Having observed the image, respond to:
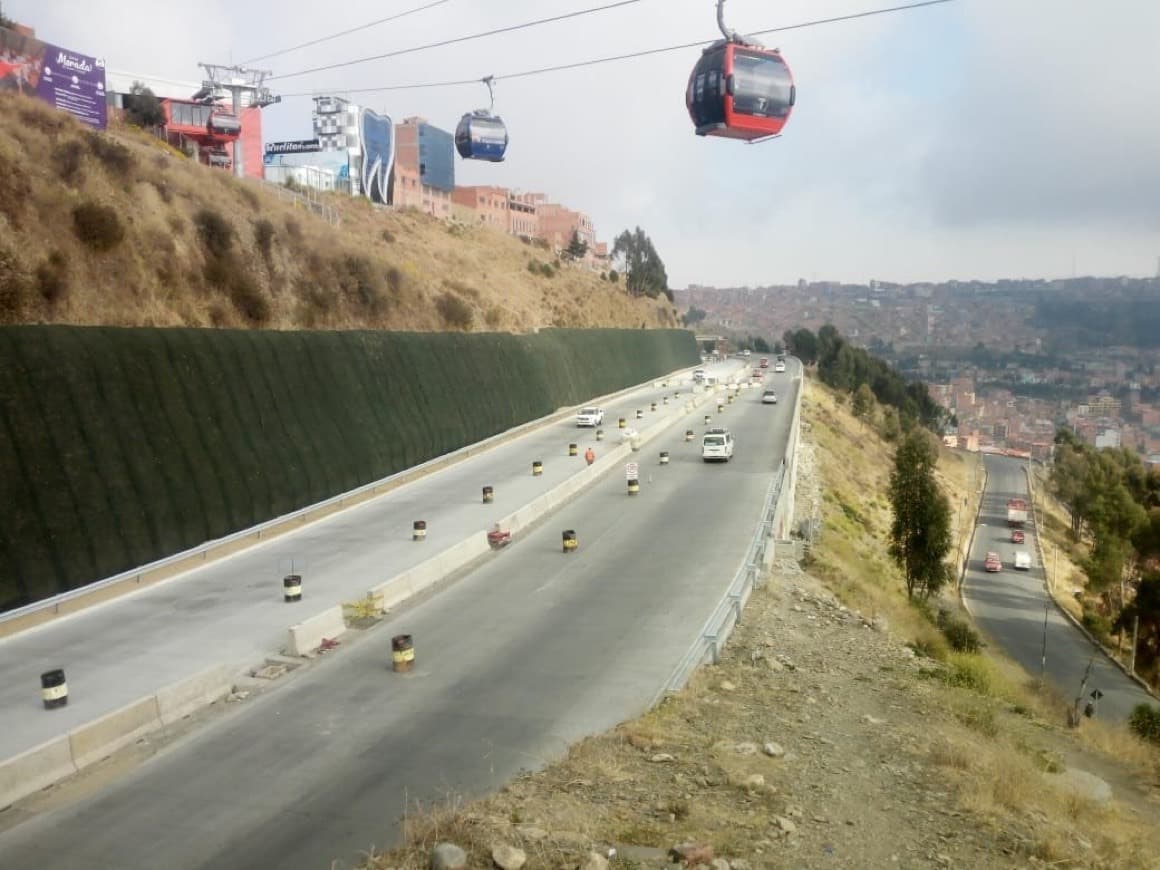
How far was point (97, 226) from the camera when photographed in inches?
1049

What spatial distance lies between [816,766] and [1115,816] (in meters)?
3.60

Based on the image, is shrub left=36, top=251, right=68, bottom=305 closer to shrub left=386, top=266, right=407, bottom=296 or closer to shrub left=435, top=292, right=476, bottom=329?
shrub left=386, top=266, right=407, bottom=296

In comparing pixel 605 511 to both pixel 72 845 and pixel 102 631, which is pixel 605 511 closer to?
pixel 102 631

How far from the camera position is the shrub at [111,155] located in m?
30.5

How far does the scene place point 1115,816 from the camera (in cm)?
1050

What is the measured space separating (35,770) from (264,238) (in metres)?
29.5

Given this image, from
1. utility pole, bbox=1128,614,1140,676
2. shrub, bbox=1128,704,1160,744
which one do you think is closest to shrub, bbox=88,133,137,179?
shrub, bbox=1128,704,1160,744

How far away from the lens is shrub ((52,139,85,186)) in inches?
1107

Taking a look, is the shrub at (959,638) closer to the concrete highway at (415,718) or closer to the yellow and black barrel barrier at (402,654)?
the concrete highway at (415,718)

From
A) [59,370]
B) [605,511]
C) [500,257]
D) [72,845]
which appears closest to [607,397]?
[500,257]

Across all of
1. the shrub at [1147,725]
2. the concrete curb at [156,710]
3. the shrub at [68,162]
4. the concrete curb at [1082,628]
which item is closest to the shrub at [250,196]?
the shrub at [68,162]

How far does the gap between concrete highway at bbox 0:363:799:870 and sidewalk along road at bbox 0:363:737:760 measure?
140cm

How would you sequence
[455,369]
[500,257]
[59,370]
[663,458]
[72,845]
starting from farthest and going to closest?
[500,257]
[455,369]
[663,458]
[59,370]
[72,845]

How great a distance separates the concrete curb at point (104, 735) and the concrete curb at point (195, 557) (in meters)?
5.14
